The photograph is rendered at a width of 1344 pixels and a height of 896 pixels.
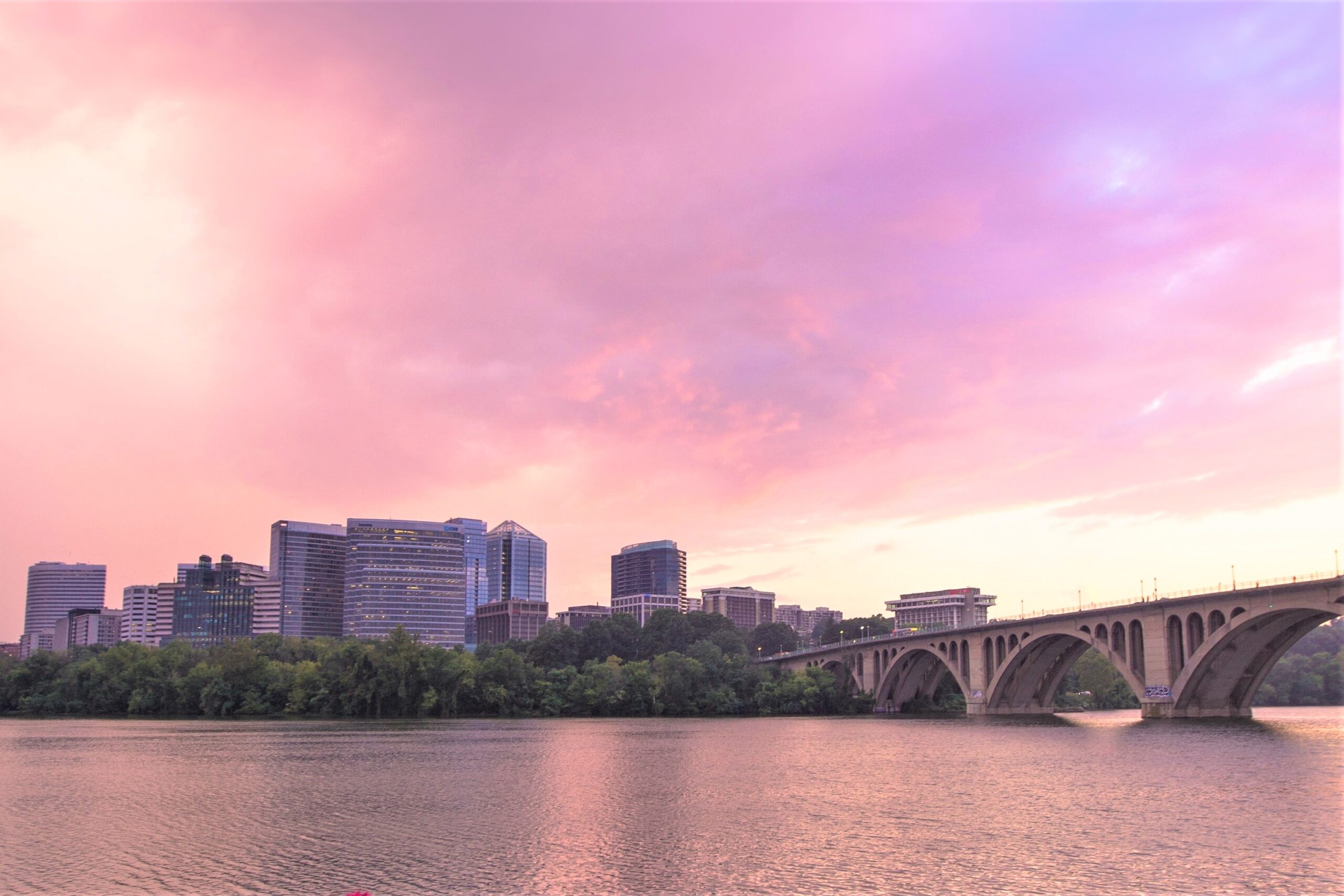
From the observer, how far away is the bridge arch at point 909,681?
7013 inches

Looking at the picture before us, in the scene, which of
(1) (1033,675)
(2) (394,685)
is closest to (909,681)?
(1) (1033,675)

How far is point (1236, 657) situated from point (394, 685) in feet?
362

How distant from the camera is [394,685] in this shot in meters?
151

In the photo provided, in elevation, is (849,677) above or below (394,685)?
below

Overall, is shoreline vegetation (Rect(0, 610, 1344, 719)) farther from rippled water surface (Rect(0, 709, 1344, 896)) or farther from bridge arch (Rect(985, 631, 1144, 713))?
rippled water surface (Rect(0, 709, 1344, 896))

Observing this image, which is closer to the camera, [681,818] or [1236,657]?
[681,818]

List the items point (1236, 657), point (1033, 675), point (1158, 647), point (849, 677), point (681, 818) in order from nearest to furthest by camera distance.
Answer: point (681, 818), point (1236, 657), point (1158, 647), point (1033, 675), point (849, 677)

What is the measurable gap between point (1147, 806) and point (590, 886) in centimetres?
2892

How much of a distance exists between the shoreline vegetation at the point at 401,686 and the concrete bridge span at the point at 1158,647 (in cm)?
2062

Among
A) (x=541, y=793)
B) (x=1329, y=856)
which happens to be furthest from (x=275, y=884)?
(x=1329, y=856)

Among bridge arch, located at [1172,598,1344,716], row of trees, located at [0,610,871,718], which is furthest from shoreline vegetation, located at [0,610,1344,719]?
bridge arch, located at [1172,598,1344,716]

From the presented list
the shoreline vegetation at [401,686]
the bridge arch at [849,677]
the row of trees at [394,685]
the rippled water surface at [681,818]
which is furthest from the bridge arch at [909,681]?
the rippled water surface at [681,818]

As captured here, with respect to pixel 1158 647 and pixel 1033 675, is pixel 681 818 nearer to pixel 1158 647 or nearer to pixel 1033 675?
pixel 1158 647

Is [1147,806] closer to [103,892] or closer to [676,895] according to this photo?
[676,895]
